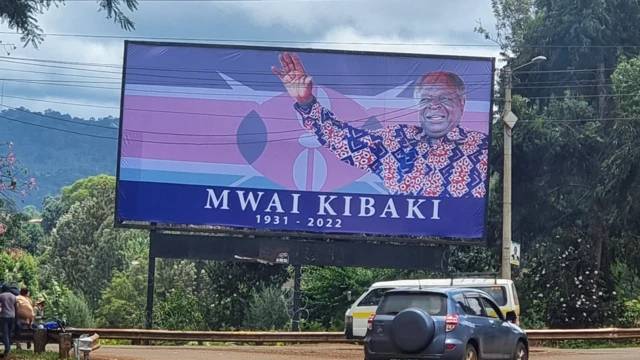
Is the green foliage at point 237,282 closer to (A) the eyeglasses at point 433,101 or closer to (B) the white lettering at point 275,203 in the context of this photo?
(B) the white lettering at point 275,203

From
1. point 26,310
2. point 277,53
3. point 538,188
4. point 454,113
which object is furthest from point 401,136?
point 26,310

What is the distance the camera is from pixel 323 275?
39.2 m

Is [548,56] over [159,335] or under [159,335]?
over

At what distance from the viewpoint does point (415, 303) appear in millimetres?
16188

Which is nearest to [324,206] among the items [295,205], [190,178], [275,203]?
[295,205]

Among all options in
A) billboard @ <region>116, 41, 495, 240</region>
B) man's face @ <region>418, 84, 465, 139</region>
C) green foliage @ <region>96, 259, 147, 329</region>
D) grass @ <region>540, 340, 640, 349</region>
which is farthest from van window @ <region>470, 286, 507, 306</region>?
green foliage @ <region>96, 259, 147, 329</region>

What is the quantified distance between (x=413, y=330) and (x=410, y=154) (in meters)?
16.4

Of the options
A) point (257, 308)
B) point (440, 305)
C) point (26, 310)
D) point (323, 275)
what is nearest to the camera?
point (440, 305)

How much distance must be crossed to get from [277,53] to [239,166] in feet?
12.5

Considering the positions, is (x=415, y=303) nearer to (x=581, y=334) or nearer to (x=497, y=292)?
(x=497, y=292)

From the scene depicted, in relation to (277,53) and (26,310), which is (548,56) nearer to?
(277,53)

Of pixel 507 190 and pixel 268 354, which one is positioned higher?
pixel 507 190

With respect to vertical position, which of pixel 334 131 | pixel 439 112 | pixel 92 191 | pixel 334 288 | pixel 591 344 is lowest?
pixel 591 344

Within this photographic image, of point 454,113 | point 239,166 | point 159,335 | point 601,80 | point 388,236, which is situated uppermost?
point 601,80
